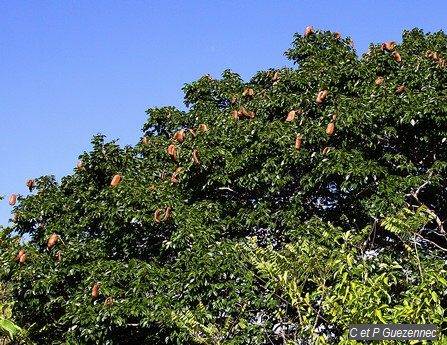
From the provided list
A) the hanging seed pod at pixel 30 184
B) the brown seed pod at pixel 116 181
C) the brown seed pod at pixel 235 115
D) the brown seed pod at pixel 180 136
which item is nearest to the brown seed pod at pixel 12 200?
the hanging seed pod at pixel 30 184

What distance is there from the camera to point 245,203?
10539mm

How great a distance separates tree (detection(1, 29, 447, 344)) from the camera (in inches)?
363

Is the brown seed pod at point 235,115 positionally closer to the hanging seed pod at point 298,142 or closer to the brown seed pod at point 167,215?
the hanging seed pod at point 298,142

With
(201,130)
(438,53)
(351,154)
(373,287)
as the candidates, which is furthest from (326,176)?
(373,287)

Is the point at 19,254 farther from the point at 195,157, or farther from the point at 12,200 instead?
the point at 195,157

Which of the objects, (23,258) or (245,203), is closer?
(245,203)

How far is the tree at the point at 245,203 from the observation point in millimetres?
9211

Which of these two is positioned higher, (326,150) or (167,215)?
(326,150)

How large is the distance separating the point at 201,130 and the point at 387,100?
2970 mm

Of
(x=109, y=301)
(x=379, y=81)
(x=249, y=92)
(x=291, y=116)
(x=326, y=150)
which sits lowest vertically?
(x=109, y=301)

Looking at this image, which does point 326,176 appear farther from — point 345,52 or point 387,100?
point 345,52

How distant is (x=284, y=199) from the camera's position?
1032 centimetres

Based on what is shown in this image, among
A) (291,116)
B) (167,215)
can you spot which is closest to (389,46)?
(291,116)

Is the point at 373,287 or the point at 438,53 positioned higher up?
the point at 438,53
